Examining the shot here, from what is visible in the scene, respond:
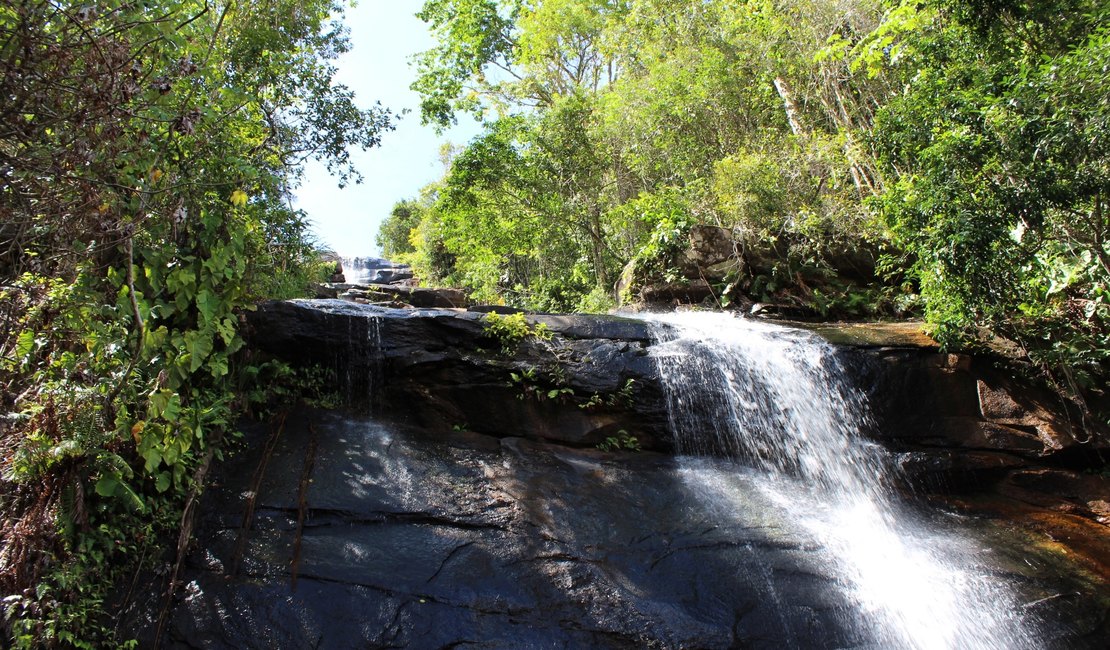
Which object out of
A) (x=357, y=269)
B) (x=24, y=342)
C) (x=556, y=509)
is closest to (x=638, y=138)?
(x=556, y=509)

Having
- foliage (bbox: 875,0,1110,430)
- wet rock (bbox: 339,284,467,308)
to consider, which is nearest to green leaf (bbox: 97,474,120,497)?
wet rock (bbox: 339,284,467,308)

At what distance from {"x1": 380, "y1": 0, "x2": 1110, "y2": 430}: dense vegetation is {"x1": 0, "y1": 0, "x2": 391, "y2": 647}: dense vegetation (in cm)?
721

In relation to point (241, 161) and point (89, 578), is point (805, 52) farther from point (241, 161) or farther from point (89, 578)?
point (89, 578)

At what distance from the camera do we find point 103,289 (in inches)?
169

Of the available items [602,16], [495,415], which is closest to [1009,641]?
[495,415]

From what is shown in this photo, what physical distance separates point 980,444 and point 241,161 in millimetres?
8148

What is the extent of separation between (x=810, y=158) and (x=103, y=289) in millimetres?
11522

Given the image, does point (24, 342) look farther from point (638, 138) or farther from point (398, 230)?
point (398, 230)

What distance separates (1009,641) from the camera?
419cm

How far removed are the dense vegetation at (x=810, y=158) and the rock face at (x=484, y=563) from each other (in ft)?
11.5

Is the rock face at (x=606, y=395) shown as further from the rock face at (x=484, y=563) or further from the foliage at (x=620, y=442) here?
the rock face at (x=484, y=563)

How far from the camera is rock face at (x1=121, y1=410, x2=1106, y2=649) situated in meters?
3.94

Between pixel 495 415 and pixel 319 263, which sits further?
pixel 319 263

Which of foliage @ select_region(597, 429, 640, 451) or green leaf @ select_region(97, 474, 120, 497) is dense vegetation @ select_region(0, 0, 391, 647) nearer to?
green leaf @ select_region(97, 474, 120, 497)
